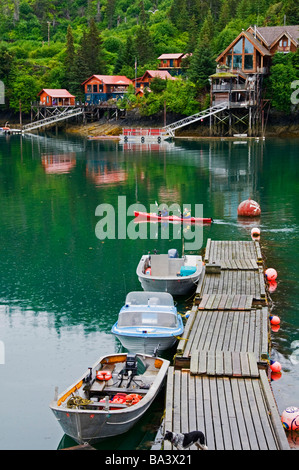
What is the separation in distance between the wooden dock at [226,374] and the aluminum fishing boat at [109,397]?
2.72ft

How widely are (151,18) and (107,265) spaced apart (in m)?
127

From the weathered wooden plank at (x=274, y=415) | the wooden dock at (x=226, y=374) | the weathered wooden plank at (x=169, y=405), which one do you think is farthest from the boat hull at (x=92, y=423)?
the weathered wooden plank at (x=274, y=415)

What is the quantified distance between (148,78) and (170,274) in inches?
3749

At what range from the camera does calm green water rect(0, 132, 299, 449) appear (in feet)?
67.8

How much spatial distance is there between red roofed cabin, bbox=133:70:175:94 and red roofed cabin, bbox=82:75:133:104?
171cm

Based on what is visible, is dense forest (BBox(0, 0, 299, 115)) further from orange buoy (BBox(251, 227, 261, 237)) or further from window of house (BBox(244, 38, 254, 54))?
orange buoy (BBox(251, 227, 261, 237))

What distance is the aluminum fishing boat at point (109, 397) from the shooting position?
16.8 meters

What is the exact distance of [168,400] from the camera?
1711 centimetres

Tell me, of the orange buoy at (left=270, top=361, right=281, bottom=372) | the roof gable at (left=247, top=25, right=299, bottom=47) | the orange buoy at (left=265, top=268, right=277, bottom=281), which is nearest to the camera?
the orange buoy at (left=270, top=361, right=281, bottom=372)

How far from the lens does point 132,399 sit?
18.1 m

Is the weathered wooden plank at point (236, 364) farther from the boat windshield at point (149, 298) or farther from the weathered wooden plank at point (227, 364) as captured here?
the boat windshield at point (149, 298)

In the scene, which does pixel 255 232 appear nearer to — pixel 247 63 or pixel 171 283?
pixel 171 283

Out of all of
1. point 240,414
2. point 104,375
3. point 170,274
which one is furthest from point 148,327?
point 170,274

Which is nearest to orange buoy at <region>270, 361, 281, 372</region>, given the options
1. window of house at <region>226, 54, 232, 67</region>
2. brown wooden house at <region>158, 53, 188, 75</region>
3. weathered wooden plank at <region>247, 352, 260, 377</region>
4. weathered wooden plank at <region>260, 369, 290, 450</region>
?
weathered wooden plank at <region>247, 352, 260, 377</region>
